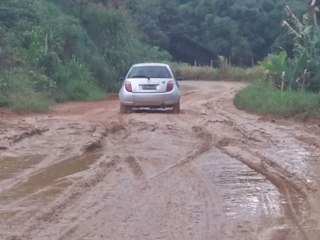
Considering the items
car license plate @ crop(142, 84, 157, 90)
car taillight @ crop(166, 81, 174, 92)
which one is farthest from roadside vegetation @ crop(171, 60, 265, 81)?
car license plate @ crop(142, 84, 157, 90)

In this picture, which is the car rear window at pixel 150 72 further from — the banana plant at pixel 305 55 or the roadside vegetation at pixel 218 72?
the roadside vegetation at pixel 218 72

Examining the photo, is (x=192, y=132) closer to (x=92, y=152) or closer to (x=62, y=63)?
(x=92, y=152)

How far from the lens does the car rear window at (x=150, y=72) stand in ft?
75.4

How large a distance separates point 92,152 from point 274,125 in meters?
6.70

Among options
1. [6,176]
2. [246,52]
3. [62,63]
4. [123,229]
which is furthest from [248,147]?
[246,52]

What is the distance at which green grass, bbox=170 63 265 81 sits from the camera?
5726 centimetres

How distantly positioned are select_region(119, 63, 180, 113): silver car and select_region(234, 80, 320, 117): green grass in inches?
114

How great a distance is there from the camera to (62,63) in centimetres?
3300

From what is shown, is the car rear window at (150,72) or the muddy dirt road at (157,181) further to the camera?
the car rear window at (150,72)

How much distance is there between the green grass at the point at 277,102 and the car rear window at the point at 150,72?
10.3 feet

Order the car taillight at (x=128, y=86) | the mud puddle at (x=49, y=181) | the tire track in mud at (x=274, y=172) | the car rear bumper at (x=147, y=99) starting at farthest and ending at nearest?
1. the car taillight at (x=128, y=86)
2. the car rear bumper at (x=147, y=99)
3. the mud puddle at (x=49, y=181)
4. the tire track in mud at (x=274, y=172)

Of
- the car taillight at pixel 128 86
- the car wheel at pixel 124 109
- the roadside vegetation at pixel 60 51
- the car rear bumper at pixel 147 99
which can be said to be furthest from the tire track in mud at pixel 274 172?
the roadside vegetation at pixel 60 51

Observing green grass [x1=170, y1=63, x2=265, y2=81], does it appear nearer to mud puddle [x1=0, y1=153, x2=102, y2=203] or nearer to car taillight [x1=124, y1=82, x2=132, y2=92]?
car taillight [x1=124, y1=82, x2=132, y2=92]

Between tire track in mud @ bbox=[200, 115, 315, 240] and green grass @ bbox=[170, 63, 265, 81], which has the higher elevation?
tire track in mud @ bbox=[200, 115, 315, 240]
